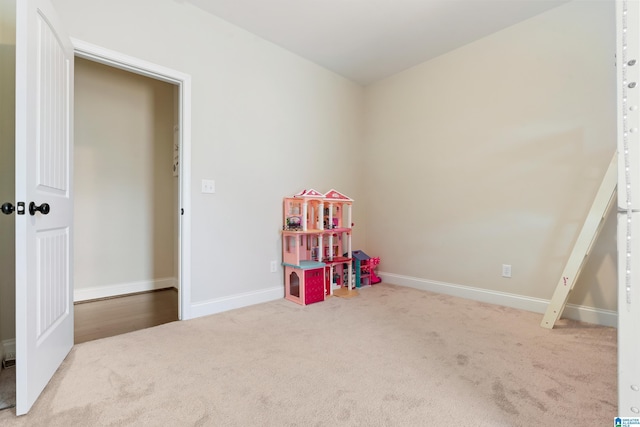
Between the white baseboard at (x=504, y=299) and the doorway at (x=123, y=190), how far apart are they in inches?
96.9

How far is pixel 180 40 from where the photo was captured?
93.5 inches

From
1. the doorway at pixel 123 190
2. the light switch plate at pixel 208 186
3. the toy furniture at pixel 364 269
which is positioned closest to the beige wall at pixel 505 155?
the toy furniture at pixel 364 269

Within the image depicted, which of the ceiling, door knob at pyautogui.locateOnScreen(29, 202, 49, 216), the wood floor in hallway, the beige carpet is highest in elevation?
the ceiling

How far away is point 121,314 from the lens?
257 cm

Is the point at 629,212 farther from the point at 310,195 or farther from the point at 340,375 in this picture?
the point at 310,195

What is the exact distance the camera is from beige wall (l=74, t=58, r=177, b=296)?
3127 millimetres

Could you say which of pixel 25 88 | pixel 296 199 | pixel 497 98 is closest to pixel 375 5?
pixel 497 98

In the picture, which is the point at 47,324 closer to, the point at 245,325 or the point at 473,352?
the point at 245,325

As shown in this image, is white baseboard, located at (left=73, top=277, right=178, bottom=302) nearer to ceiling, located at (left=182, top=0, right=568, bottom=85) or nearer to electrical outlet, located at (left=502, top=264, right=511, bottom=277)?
ceiling, located at (left=182, top=0, right=568, bottom=85)

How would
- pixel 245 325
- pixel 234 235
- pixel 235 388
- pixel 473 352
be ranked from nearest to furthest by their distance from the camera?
pixel 235 388
pixel 473 352
pixel 245 325
pixel 234 235

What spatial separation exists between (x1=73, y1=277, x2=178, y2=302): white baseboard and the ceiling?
9.47ft

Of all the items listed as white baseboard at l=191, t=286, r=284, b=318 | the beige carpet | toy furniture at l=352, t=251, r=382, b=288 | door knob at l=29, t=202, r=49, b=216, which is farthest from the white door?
toy furniture at l=352, t=251, r=382, b=288

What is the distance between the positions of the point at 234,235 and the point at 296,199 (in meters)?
0.72

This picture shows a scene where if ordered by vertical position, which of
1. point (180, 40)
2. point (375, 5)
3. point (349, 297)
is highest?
point (375, 5)
